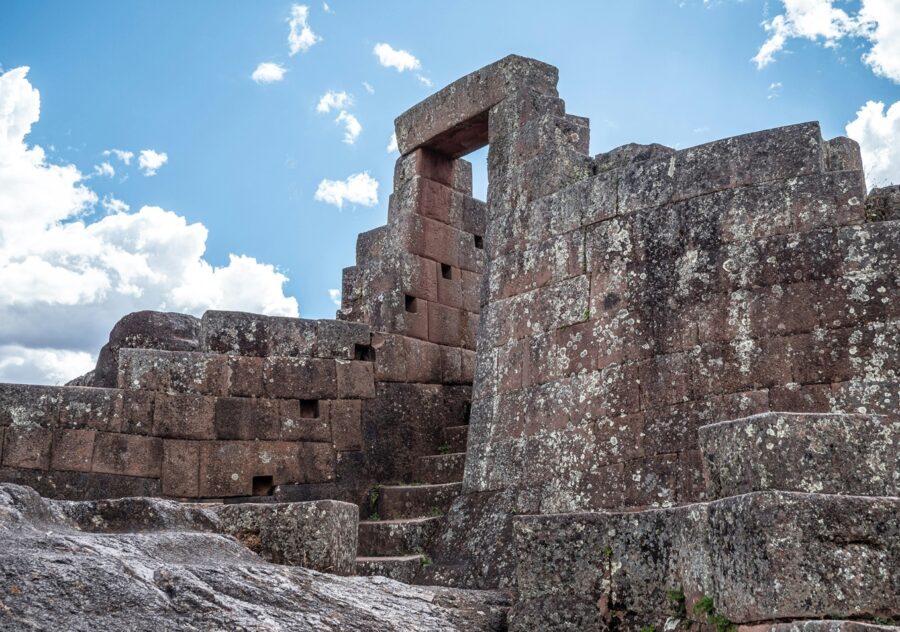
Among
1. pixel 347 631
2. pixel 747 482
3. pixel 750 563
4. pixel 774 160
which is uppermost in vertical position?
pixel 774 160

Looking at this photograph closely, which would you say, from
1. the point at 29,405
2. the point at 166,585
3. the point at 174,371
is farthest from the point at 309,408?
the point at 166,585

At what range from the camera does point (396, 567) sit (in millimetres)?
9031

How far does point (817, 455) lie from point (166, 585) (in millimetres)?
2951

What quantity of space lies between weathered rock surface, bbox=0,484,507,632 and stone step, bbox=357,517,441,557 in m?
3.78

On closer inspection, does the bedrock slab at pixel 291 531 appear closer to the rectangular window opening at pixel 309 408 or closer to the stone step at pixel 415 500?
the stone step at pixel 415 500

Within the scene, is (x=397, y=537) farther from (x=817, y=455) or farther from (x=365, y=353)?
(x=817, y=455)

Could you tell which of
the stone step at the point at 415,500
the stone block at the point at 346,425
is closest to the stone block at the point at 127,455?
the stone block at the point at 346,425

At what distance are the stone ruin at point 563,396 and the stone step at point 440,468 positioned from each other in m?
0.04

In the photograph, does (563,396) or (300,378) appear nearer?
(563,396)

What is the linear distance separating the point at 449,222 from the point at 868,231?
6149 millimetres

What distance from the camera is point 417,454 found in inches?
453

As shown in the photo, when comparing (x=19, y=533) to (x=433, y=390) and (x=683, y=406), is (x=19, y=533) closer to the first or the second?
(x=683, y=406)

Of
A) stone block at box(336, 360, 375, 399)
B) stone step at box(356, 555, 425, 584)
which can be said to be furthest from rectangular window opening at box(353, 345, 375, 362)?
stone step at box(356, 555, 425, 584)

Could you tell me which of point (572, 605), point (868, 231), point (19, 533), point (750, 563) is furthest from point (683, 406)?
point (19, 533)
